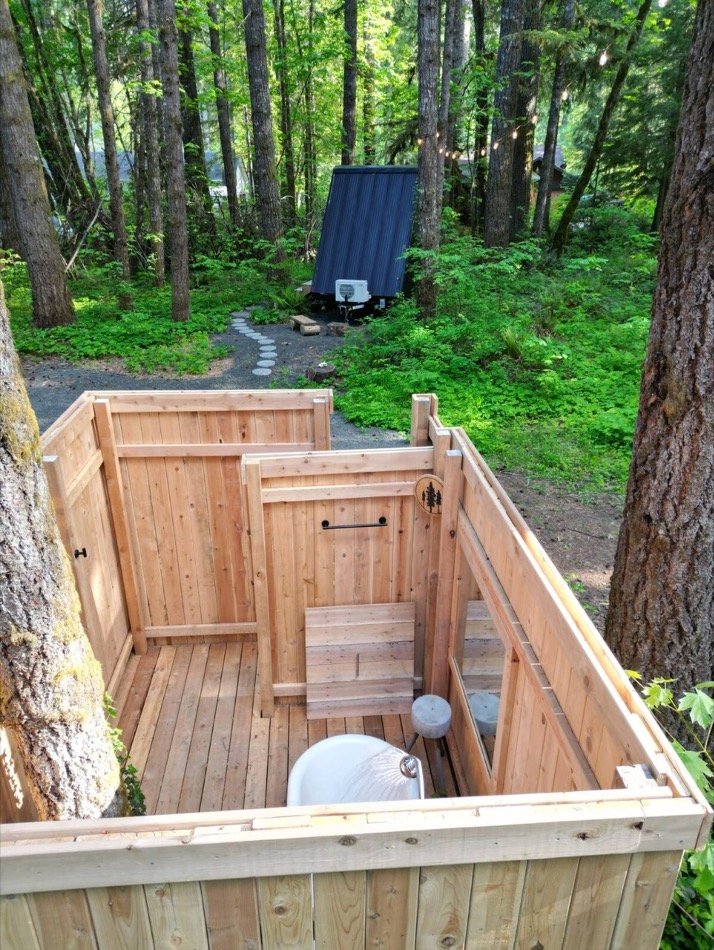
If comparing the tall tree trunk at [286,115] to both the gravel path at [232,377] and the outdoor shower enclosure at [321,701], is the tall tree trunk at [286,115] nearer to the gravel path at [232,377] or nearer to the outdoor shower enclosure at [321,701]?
the gravel path at [232,377]

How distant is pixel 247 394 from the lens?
4.11m

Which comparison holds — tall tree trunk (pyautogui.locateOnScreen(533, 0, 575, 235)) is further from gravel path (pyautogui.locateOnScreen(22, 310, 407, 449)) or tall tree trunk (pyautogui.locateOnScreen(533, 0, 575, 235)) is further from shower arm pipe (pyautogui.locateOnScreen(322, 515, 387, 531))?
shower arm pipe (pyautogui.locateOnScreen(322, 515, 387, 531))

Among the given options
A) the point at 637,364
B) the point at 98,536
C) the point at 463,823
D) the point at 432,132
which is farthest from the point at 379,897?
the point at 432,132

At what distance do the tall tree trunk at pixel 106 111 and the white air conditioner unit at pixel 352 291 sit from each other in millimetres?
3868

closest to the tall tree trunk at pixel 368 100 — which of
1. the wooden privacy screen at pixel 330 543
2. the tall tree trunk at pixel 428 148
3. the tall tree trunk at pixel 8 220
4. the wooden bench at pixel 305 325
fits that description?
the tall tree trunk at pixel 8 220

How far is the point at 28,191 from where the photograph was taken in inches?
347

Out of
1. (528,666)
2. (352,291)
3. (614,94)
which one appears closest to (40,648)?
(528,666)

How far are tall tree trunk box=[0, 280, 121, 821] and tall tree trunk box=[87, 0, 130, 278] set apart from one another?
10.2 m

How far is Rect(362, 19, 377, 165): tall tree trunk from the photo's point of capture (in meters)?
18.2

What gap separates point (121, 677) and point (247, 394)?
6.82 feet

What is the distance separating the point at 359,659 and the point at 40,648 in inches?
92.8

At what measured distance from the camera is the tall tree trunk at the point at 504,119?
11.1 meters

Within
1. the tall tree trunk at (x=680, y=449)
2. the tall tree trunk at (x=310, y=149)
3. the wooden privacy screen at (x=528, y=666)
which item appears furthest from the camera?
the tall tree trunk at (x=310, y=149)

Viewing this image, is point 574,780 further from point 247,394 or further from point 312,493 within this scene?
point 247,394
